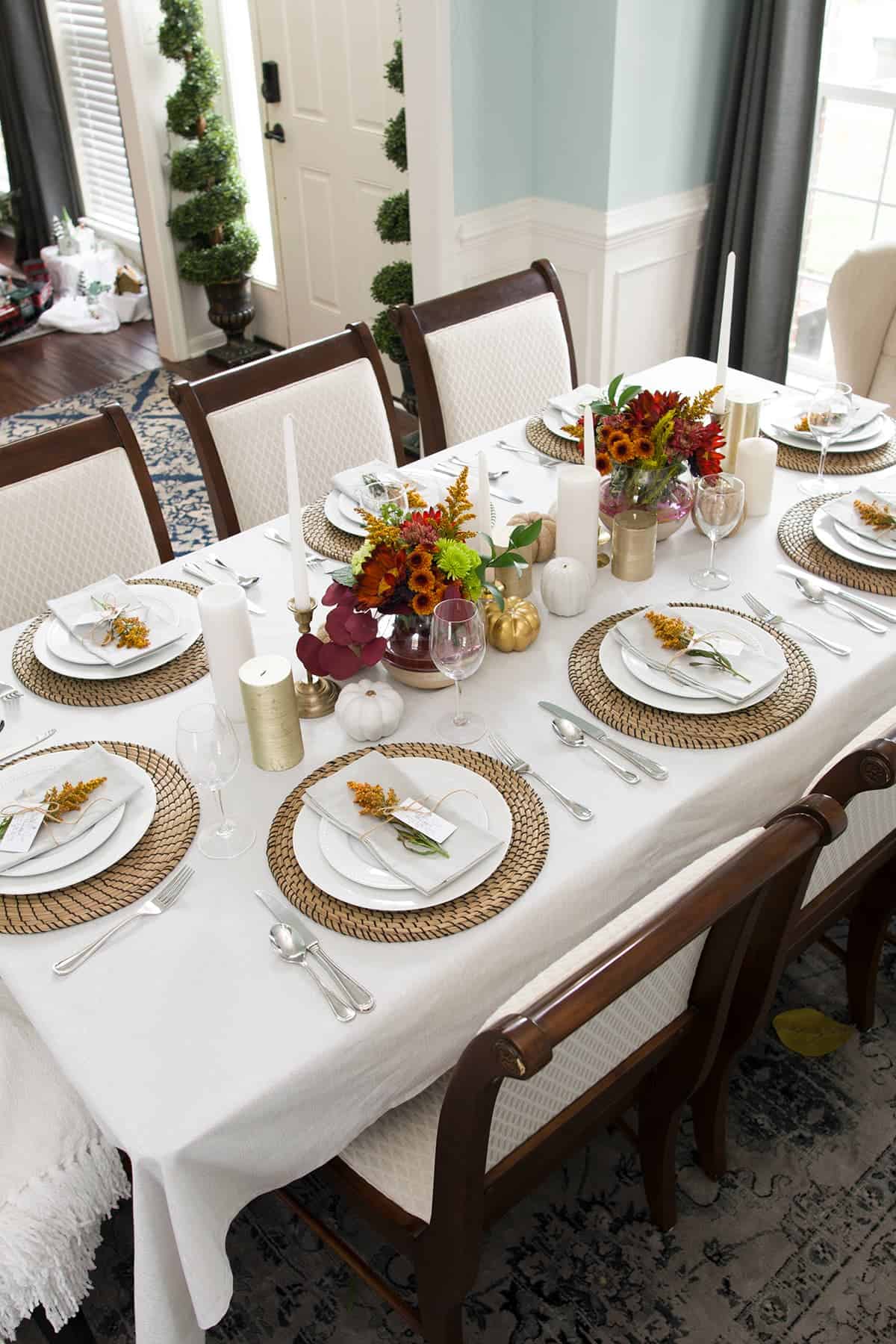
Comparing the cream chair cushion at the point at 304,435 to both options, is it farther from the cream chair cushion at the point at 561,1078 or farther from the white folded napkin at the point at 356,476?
the cream chair cushion at the point at 561,1078

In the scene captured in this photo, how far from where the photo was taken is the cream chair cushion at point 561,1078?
1.18 metres

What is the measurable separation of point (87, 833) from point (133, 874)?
88 mm

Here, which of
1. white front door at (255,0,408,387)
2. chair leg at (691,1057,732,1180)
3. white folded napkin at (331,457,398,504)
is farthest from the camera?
white front door at (255,0,408,387)

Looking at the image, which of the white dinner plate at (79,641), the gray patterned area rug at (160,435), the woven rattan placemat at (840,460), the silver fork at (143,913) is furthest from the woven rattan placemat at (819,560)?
the gray patterned area rug at (160,435)

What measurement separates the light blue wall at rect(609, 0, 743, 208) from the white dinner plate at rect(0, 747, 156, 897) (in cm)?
248

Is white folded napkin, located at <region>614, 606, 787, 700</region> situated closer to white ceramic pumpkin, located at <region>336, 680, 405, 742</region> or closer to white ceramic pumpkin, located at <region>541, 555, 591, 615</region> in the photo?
white ceramic pumpkin, located at <region>541, 555, 591, 615</region>

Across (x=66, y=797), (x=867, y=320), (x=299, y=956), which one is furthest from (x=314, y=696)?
(x=867, y=320)

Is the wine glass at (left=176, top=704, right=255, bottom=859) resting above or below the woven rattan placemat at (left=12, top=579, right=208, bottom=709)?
above

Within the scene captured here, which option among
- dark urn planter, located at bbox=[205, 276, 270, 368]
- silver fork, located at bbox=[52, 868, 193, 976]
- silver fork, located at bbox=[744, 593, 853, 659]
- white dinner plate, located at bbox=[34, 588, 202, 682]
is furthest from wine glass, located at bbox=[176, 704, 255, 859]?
dark urn planter, located at bbox=[205, 276, 270, 368]

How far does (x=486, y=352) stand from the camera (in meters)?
2.52

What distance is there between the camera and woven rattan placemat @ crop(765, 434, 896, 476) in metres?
2.16

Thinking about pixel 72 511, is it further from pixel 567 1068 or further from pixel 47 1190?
pixel 567 1068

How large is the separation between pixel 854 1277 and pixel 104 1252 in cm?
103

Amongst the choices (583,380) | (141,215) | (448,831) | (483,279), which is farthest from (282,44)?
(448,831)
